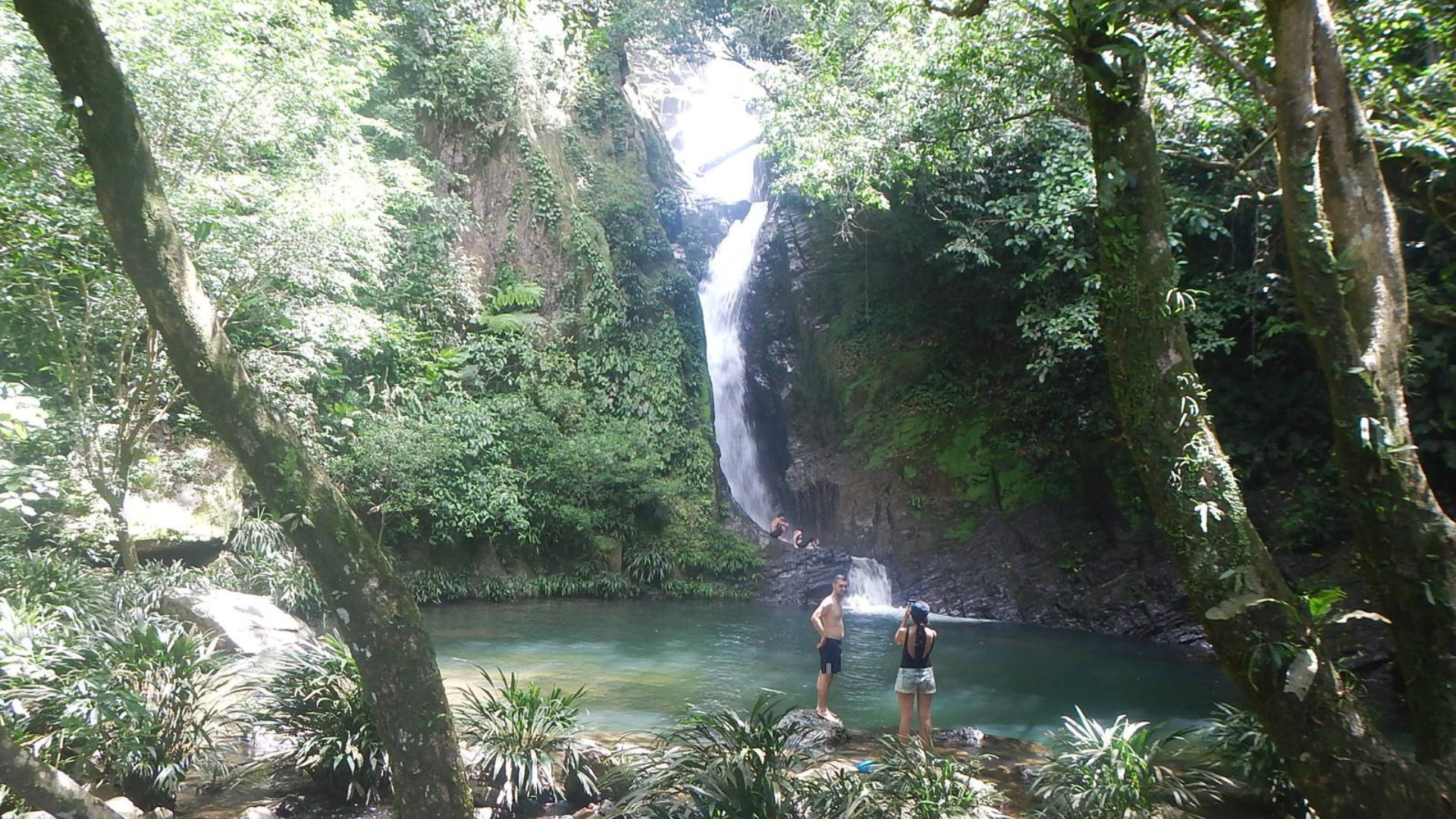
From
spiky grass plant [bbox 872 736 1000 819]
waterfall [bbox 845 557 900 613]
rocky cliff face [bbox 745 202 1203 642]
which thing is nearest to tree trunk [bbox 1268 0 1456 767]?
spiky grass plant [bbox 872 736 1000 819]

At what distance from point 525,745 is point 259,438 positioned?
10.2 ft

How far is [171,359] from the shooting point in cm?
386

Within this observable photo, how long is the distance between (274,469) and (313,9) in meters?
12.2

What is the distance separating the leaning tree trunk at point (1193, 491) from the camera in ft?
11.7

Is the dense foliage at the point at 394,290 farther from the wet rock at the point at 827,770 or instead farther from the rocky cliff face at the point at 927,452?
the wet rock at the point at 827,770

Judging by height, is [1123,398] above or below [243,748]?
above

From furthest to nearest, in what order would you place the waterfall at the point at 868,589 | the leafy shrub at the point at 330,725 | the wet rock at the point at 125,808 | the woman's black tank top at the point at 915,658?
the waterfall at the point at 868,589, the woman's black tank top at the point at 915,658, the leafy shrub at the point at 330,725, the wet rock at the point at 125,808

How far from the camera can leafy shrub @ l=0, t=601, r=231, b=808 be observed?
5039 mm

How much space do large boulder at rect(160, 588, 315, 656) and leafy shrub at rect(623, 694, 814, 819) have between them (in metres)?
4.76

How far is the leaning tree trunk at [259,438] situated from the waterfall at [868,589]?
12758mm

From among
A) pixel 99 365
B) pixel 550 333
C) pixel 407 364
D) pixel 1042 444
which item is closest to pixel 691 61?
pixel 550 333

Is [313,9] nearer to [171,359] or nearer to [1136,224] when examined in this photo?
[171,359]

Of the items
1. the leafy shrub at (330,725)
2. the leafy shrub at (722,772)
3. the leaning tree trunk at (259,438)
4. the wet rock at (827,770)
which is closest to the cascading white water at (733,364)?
the wet rock at (827,770)

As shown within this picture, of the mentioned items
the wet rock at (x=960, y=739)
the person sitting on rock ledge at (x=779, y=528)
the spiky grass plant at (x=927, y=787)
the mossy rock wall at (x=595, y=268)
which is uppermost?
the mossy rock wall at (x=595, y=268)
